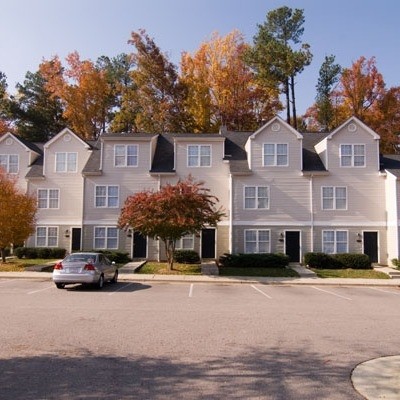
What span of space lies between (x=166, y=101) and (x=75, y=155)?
50.5 feet

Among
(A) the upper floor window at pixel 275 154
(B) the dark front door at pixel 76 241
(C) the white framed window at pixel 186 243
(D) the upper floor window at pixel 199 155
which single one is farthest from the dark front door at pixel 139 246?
(A) the upper floor window at pixel 275 154

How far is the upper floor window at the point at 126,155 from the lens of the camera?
108ft

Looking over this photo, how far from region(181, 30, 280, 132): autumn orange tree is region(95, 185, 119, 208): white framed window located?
53.9ft

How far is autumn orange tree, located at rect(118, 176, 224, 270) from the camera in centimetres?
2412

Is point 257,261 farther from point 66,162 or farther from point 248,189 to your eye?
point 66,162

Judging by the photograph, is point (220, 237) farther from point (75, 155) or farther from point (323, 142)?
point (75, 155)

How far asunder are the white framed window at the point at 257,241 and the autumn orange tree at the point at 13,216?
1418 cm

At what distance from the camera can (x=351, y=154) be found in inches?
1261

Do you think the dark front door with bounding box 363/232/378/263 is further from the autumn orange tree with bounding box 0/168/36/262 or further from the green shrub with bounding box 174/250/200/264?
the autumn orange tree with bounding box 0/168/36/262

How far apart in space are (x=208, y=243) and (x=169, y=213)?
8.54 m

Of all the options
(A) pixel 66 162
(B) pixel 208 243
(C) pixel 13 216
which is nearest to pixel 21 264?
(C) pixel 13 216

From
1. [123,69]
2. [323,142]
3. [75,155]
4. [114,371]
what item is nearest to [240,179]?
[323,142]

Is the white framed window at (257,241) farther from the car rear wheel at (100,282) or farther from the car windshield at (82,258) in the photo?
the car windshield at (82,258)

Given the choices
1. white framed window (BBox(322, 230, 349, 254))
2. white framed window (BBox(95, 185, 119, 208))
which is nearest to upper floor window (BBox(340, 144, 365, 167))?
white framed window (BBox(322, 230, 349, 254))
